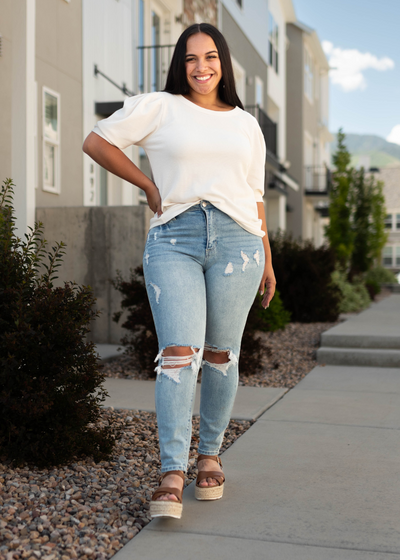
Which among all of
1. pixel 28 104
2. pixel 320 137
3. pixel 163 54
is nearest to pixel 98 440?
pixel 28 104

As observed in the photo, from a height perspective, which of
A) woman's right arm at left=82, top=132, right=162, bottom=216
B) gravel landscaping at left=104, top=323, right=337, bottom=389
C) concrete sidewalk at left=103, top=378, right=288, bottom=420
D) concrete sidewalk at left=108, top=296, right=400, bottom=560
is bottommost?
gravel landscaping at left=104, top=323, right=337, bottom=389

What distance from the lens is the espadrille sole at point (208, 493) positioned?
105 inches

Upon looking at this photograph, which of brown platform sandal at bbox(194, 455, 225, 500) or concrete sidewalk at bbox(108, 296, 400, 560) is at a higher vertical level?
brown platform sandal at bbox(194, 455, 225, 500)

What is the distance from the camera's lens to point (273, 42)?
63.6 feet

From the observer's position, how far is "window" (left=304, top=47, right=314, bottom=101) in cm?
2448

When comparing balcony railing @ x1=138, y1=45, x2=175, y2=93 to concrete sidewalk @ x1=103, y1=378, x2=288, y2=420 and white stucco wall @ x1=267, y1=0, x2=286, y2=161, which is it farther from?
white stucco wall @ x1=267, y1=0, x2=286, y2=161

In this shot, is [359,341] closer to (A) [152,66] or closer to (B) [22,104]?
(B) [22,104]

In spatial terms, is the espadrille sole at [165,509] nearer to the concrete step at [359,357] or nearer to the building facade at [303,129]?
the concrete step at [359,357]

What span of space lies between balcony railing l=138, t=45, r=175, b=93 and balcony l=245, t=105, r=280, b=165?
4259 mm

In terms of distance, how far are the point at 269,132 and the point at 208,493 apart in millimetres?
15112

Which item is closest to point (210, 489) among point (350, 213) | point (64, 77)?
point (64, 77)

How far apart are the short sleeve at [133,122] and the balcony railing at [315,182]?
22.3 m

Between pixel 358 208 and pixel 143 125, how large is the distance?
17.6 metres

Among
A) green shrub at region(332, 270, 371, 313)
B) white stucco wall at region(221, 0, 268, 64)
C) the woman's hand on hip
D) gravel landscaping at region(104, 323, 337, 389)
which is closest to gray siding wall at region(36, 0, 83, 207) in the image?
gravel landscaping at region(104, 323, 337, 389)
